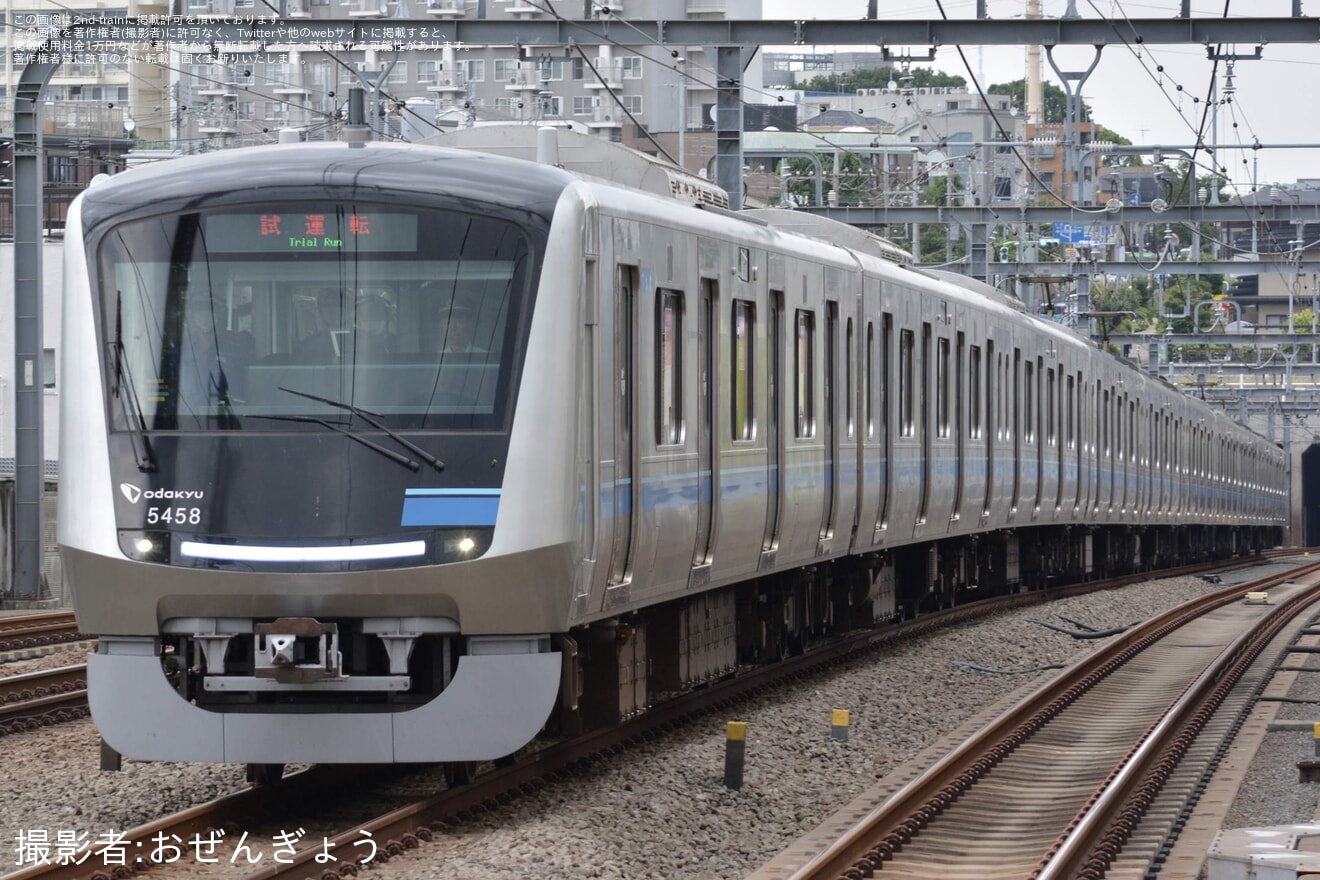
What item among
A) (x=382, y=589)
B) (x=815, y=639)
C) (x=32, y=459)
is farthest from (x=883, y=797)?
(x=32, y=459)

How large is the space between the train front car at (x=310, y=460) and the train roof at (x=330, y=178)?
1 centimetres

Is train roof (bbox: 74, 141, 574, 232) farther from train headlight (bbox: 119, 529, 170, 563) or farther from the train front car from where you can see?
train headlight (bbox: 119, 529, 170, 563)

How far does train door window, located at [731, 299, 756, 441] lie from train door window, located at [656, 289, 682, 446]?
1050mm

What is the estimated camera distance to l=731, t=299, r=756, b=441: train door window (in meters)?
11.8

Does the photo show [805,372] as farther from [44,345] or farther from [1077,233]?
[1077,233]

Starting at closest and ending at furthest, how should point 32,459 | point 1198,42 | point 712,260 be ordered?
point 712,260
point 1198,42
point 32,459

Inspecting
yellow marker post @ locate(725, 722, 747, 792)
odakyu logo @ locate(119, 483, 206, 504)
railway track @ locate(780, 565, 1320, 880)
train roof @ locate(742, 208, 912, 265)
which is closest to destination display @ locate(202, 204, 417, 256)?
odakyu logo @ locate(119, 483, 206, 504)

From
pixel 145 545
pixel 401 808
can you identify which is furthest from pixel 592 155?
pixel 401 808

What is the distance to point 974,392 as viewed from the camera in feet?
64.3

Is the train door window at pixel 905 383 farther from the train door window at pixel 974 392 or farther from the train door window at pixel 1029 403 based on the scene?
the train door window at pixel 1029 403

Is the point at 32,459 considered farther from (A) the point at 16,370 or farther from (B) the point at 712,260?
(B) the point at 712,260

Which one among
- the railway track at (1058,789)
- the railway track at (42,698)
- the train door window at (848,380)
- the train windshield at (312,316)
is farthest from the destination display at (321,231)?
the train door window at (848,380)

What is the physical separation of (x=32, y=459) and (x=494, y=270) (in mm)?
13689

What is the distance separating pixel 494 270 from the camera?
882cm
